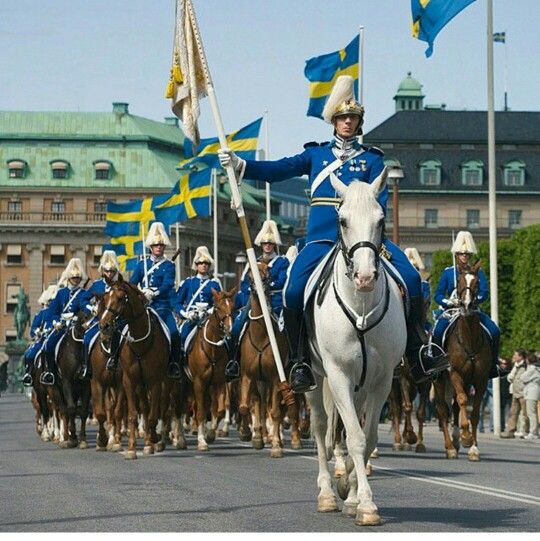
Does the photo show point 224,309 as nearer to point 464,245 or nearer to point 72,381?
point 72,381

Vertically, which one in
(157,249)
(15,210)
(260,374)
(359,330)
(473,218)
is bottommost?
(260,374)

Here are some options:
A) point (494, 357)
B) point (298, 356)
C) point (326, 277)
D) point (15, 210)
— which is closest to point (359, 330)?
point (326, 277)

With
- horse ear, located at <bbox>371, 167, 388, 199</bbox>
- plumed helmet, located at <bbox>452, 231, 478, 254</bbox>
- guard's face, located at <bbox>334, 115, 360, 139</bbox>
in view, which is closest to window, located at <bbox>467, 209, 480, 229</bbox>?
plumed helmet, located at <bbox>452, 231, 478, 254</bbox>

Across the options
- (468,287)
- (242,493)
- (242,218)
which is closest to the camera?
(242,218)

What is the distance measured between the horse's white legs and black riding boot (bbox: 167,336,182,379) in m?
11.9

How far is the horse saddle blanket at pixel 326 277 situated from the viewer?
1513cm

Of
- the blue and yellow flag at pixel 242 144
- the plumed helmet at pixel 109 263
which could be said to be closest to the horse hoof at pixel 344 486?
the plumed helmet at pixel 109 263

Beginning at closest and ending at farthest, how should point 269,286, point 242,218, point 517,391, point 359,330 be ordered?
point 359,330
point 242,218
point 269,286
point 517,391

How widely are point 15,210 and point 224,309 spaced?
135 m

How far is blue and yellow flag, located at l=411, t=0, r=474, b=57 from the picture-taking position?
107 ft

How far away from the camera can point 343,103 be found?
15.9m

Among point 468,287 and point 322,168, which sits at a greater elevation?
point 322,168

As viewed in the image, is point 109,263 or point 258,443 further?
point 109,263

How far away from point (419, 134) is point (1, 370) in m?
39.2
